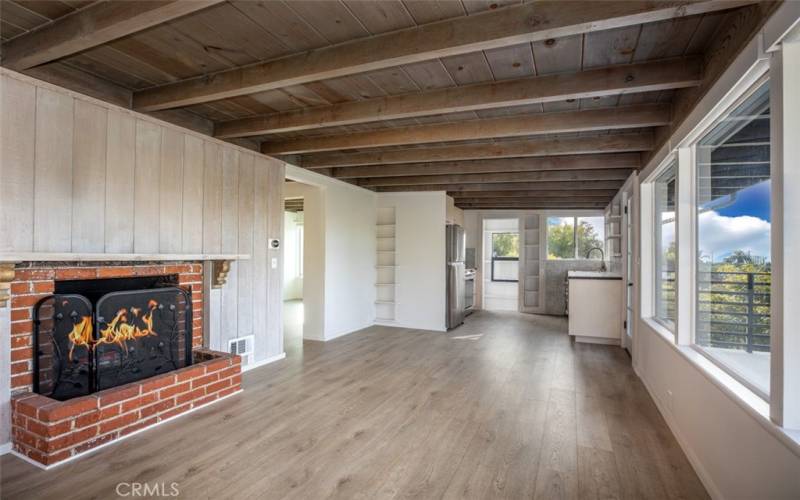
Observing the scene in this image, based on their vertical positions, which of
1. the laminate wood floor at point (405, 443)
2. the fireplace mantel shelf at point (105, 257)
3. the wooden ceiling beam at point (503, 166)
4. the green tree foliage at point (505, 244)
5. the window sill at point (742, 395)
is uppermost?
the wooden ceiling beam at point (503, 166)

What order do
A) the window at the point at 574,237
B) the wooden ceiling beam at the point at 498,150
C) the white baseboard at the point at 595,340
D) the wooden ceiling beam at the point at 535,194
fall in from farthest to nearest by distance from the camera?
1. the window at the point at 574,237
2. the wooden ceiling beam at the point at 535,194
3. the white baseboard at the point at 595,340
4. the wooden ceiling beam at the point at 498,150

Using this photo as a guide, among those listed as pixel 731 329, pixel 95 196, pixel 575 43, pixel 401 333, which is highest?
→ pixel 575 43

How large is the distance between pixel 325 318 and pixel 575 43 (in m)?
4.53

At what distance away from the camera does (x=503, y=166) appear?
4934 millimetres

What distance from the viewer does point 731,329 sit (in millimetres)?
2152

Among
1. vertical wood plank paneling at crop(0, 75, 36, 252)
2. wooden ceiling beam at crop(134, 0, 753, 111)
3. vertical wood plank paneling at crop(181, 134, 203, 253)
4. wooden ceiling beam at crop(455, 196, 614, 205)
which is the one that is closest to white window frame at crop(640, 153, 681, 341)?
wooden ceiling beam at crop(134, 0, 753, 111)

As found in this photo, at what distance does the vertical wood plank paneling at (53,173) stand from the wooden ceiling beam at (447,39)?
800 mm

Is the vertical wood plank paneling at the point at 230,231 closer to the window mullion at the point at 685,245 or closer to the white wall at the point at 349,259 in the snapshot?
the white wall at the point at 349,259

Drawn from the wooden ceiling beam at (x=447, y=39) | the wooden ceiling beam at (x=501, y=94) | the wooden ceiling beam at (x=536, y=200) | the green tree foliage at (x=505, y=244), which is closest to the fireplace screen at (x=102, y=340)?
the wooden ceiling beam at (x=447, y=39)

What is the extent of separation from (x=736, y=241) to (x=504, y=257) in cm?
777

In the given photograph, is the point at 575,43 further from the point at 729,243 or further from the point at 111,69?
the point at 111,69

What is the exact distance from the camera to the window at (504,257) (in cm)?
962

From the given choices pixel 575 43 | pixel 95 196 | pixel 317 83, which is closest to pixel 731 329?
pixel 575 43

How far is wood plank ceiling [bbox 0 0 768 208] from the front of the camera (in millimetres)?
1957
